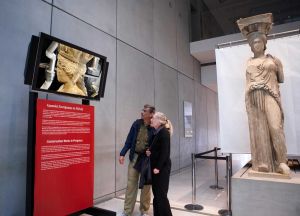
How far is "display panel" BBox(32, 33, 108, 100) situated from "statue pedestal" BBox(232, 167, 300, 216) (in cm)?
225

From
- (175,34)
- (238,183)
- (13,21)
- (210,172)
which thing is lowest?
(210,172)

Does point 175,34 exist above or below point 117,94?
above

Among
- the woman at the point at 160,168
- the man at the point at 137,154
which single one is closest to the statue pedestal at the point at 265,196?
the woman at the point at 160,168

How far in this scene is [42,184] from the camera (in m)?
2.42

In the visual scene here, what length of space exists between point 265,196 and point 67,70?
281 centimetres

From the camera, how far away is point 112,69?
14.6 feet

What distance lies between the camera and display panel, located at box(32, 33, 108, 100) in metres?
2.43

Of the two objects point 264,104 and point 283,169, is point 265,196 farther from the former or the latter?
point 264,104

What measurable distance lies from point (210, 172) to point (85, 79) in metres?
4.98

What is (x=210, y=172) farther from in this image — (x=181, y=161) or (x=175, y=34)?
(x=175, y=34)

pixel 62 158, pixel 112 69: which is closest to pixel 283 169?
pixel 62 158

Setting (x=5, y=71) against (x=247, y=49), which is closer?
(x=5, y=71)

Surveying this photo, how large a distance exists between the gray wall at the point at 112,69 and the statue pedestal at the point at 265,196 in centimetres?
227

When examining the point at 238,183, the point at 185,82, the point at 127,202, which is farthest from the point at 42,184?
the point at 185,82
